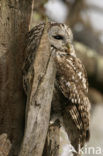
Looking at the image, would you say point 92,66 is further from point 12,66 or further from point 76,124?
point 12,66

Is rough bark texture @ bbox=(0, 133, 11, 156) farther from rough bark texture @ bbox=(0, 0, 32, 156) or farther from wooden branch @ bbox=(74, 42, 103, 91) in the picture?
wooden branch @ bbox=(74, 42, 103, 91)

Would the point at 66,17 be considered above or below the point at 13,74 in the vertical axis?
below

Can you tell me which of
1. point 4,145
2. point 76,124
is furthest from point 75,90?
point 4,145

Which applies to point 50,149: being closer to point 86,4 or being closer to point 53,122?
point 53,122

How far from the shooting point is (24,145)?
2.33 metres

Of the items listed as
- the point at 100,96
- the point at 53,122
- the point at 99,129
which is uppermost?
the point at 53,122

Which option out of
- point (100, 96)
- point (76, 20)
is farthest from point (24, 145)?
point (76, 20)

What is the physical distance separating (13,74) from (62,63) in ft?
1.23

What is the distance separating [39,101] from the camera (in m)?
2.30

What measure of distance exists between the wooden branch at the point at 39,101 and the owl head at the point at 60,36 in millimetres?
443

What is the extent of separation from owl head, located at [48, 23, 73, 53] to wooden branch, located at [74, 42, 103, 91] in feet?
9.99

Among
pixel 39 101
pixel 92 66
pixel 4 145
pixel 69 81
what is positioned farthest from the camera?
pixel 92 66

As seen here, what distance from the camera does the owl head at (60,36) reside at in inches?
108

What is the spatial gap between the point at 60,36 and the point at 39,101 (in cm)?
66
